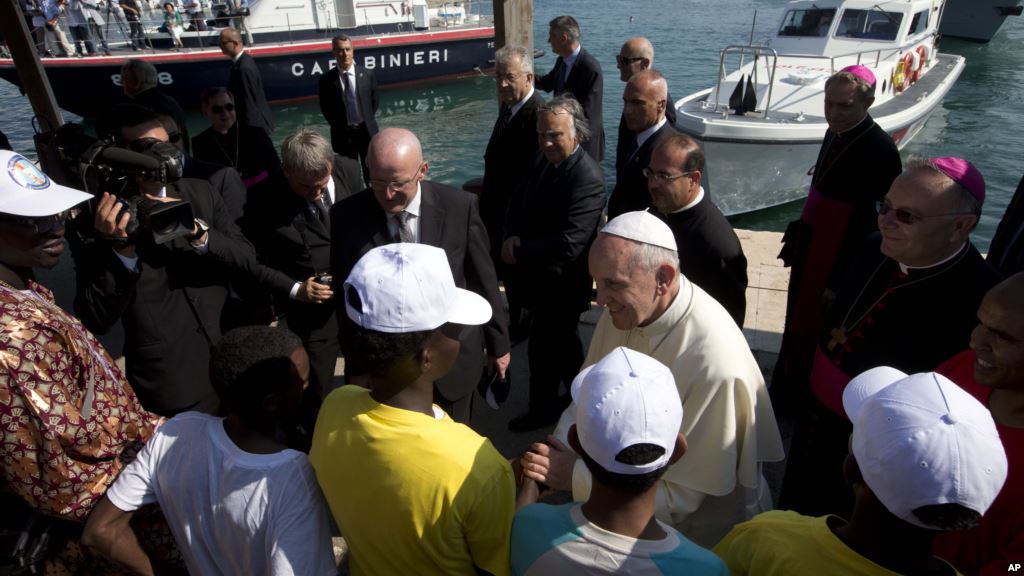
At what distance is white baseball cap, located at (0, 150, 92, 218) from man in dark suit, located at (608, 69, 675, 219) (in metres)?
2.71

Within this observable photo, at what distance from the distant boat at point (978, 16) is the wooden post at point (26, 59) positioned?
86.1 ft

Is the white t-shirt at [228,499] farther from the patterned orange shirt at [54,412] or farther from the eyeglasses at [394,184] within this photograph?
the eyeglasses at [394,184]

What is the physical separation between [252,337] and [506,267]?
239 cm

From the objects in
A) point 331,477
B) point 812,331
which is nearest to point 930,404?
point 331,477

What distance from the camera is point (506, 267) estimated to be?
4.04 m

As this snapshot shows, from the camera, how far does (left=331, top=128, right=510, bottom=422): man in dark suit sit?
2812mm

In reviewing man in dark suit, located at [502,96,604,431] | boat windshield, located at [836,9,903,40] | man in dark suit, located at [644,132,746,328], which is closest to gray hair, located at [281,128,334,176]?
man in dark suit, located at [502,96,604,431]

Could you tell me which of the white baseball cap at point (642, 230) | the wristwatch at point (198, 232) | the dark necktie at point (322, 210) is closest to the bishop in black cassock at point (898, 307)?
the white baseball cap at point (642, 230)

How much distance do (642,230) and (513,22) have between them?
3473mm

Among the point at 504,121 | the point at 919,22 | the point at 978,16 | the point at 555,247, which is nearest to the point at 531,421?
→ the point at 555,247

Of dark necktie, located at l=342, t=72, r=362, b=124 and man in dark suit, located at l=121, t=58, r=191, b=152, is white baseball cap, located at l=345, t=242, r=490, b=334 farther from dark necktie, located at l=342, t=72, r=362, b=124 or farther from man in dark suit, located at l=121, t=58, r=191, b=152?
dark necktie, located at l=342, t=72, r=362, b=124

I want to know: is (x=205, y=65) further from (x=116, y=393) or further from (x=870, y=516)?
(x=870, y=516)

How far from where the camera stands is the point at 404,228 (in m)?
2.92

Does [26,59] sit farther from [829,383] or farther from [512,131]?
[829,383]
